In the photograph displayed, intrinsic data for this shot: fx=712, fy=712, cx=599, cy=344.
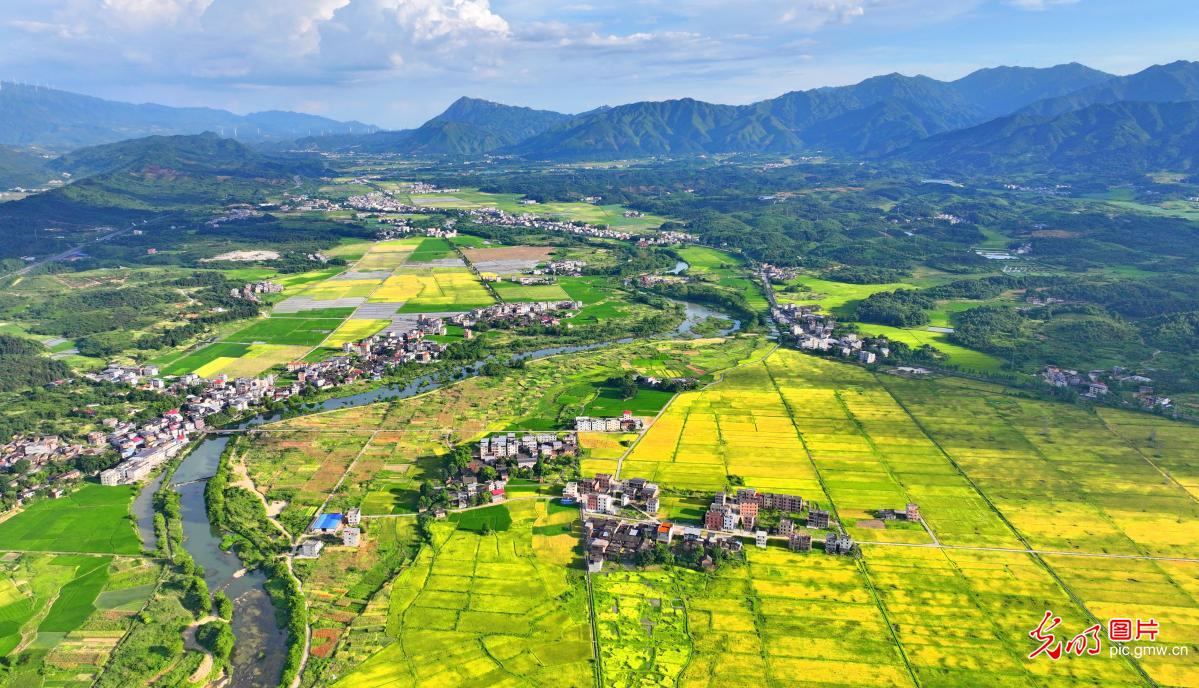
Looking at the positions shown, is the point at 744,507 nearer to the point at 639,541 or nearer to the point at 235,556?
the point at 639,541

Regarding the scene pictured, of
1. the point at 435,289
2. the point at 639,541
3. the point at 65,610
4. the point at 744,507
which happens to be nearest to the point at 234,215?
the point at 435,289

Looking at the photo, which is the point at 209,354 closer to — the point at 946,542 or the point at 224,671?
the point at 224,671

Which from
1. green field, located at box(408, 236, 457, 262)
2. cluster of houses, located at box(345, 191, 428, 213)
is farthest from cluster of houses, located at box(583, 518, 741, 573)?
cluster of houses, located at box(345, 191, 428, 213)

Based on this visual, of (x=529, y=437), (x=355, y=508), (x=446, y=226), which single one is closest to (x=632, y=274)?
(x=446, y=226)

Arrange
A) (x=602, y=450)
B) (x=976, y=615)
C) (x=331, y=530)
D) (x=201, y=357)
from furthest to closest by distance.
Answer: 1. (x=201, y=357)
2. (x=602, y=450)
3. (x=331, y=530)
4. (x=976, y=615)

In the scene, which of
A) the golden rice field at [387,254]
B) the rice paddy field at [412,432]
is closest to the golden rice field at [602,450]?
the rice paddy field at [412,432]

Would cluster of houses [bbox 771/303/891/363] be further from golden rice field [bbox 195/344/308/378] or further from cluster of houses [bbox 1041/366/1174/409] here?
golden rice field [bbox 195/344/308/378]

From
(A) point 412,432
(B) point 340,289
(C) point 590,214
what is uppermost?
(C) point 590,214
